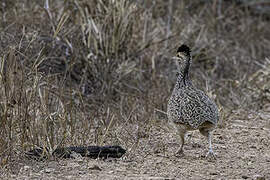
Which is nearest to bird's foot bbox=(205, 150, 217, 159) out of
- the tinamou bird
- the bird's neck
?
the tinamou bird

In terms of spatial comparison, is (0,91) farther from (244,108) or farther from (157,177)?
(244,108)

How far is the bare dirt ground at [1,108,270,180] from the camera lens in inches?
211

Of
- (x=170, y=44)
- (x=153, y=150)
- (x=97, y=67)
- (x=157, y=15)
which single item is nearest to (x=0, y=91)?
(x=153, y=150)

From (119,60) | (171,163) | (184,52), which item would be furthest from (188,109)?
(119,60)

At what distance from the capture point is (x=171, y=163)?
19.6ft

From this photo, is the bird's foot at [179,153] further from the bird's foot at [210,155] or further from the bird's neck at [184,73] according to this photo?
the bird's neck at [184,73]

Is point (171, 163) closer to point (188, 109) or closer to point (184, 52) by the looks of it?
point (188, 109)

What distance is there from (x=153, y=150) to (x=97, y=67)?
147 inches

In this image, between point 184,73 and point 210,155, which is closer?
point 210,155

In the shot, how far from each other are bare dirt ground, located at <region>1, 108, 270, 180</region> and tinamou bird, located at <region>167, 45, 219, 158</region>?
0.29 meters

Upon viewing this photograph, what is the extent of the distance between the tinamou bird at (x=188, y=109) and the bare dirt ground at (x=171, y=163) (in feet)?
0.97

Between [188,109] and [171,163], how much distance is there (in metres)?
0.57

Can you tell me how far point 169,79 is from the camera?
10.8 m

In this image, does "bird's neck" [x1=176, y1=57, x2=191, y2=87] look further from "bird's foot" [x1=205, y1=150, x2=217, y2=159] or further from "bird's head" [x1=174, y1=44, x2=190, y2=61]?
"bird's foot" [x1=205, y1=150, x2=217, y2=159]
